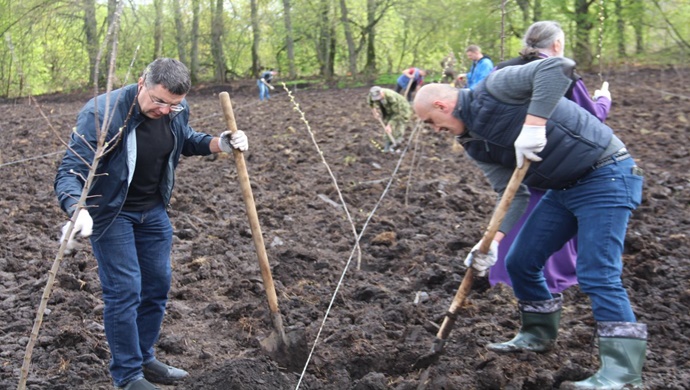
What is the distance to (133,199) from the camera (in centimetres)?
344

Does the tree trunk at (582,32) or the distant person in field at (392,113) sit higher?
the tree trunk at (582,32)

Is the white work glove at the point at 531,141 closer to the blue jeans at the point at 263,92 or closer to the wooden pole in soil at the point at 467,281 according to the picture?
the wooden pole in soil at the point at 467,281

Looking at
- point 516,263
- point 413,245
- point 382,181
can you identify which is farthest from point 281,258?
point 382,181

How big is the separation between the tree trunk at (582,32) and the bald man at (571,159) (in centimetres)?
2003


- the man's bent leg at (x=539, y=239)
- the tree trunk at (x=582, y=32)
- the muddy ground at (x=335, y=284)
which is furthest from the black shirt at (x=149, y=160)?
the tree trunk at (x=582, y=32)

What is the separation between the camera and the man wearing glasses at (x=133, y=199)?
10.5 feet

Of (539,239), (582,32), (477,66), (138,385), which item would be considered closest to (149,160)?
(138,385)

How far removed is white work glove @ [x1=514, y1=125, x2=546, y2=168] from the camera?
309 centimetres

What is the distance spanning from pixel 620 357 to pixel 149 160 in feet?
7.56

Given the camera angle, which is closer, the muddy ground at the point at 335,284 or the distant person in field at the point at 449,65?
the muddy ground at the point at 335,284

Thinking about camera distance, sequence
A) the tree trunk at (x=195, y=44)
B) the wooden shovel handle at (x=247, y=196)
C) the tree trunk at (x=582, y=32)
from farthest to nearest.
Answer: the tree trunk at (x=195, y=44)
the tree trunk at (x=582, y=32)
the wooden shovel handle at (x=247, y=196)

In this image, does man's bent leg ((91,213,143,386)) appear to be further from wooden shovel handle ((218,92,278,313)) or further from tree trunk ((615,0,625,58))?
tree trunk ((615,0,625,58))

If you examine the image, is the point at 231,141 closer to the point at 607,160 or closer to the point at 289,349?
the point at 289,349

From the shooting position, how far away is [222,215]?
7.47m
